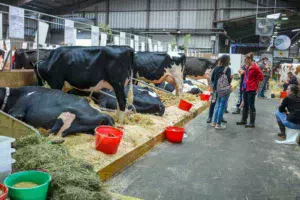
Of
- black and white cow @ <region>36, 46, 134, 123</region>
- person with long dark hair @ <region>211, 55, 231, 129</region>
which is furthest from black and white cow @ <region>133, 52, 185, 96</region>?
black and white cow @ <region>36, 46, 134, 123</region>

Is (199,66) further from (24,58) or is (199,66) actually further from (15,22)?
(15,22)

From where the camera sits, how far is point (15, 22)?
582 centimetres

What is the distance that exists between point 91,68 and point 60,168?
3.42 m

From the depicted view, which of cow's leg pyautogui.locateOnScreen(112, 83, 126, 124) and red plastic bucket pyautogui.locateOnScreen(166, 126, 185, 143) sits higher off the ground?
cow's leg pyautogui.locateOnScreen(112, 83, 126, 124)

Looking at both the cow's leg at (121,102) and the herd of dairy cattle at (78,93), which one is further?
the cow's leg at (121,102)

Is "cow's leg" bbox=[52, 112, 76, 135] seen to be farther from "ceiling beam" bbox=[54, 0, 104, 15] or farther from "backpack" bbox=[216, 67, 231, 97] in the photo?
"ceiling beam" bbox=[54, 0, 104, 15]

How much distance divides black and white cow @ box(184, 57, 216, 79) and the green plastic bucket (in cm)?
1254

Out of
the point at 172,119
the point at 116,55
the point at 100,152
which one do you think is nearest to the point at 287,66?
the point at 172,119

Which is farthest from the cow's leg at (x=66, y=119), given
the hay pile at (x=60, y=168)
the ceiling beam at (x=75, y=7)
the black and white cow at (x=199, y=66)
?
the ceiling beam at (x=75, y=7)

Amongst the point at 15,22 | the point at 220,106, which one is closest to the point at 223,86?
the point at 220,106

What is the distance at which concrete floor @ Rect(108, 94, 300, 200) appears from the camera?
3777mm

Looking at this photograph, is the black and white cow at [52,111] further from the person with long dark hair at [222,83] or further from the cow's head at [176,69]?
the cow's head at [176,69]

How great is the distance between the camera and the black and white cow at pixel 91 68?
622cm

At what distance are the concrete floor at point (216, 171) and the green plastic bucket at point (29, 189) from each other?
1.13 m
